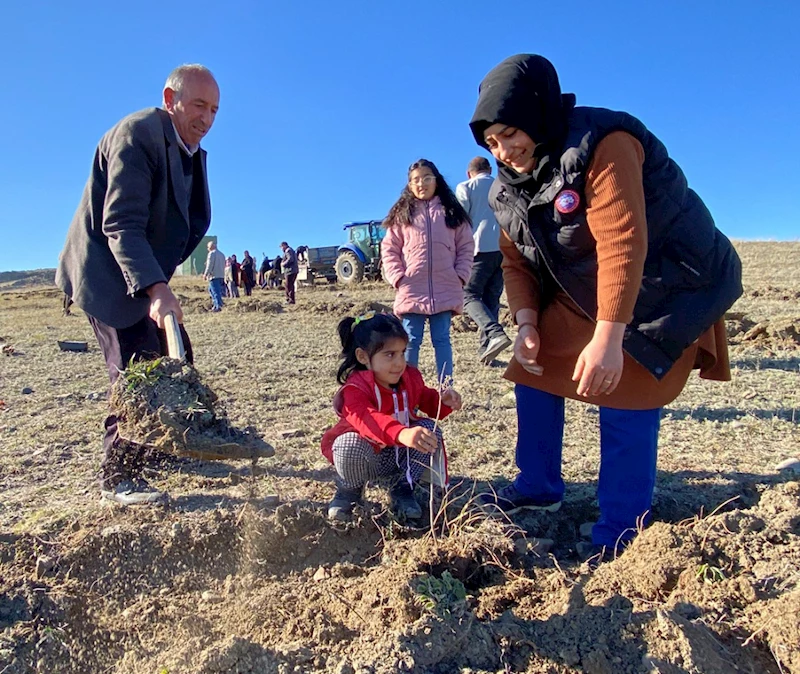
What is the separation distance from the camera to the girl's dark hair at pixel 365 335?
283cm

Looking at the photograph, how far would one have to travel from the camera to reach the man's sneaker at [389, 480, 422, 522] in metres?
2.85

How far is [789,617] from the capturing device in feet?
5.72

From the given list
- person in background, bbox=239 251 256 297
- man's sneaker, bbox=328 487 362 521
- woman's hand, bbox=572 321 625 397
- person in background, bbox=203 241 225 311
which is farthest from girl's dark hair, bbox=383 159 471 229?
person in background, bbox=239 251 256 297

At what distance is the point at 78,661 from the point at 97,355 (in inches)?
285

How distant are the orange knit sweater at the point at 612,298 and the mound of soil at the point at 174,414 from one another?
1.28 m

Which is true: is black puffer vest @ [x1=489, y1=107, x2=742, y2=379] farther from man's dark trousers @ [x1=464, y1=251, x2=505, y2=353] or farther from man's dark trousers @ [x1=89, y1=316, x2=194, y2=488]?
man's dark trousers @ [x1=464, y1=251, x2=505, y2=353]

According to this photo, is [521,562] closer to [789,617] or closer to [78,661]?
[789,617]

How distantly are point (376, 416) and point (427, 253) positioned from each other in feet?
6.49

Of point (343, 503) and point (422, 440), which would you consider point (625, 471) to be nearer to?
Answer: point (422, 440)

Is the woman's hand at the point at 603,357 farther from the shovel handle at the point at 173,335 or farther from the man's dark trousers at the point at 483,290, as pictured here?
the man's dark trousers at the point at 483,290

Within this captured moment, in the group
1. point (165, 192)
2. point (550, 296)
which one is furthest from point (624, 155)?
point (165, 192)

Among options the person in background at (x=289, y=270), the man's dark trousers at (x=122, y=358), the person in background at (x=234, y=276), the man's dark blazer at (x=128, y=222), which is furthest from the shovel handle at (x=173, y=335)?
the person in background at (x=234, y=276)

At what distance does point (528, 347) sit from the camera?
8.71 feet

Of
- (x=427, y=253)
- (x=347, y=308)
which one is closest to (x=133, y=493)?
(x=427, y=253)
